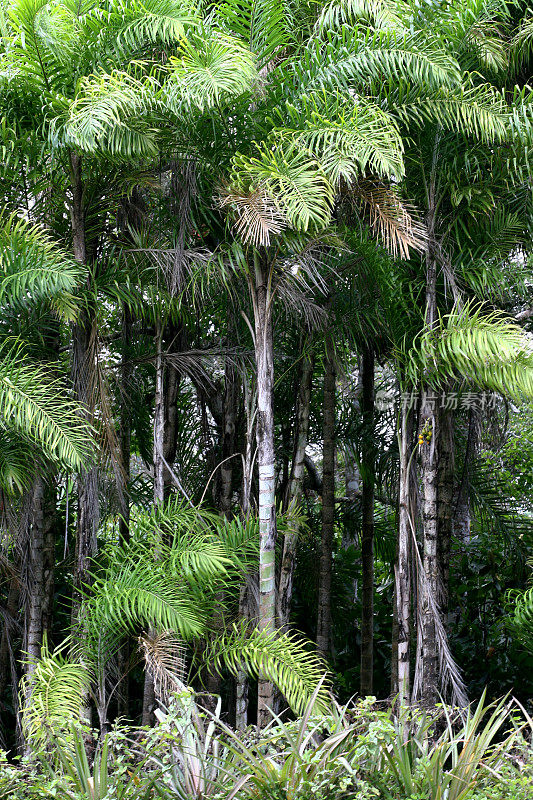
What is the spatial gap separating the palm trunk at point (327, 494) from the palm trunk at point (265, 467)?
3.42 feet

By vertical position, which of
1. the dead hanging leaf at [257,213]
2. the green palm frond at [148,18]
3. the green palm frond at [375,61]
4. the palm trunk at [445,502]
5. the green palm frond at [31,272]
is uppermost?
the green palm frond at [148,18]

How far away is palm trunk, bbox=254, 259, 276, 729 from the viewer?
441cm

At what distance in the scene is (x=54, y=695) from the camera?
3.92 meters

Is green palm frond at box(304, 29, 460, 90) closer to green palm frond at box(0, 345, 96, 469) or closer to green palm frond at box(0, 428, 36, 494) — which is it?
green palm frond at box(0, 345, 96, 469)

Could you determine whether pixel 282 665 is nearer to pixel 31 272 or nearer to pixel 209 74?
pixel 31 272

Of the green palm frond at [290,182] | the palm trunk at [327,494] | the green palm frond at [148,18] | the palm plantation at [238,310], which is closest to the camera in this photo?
the palm plantation at [238,310]

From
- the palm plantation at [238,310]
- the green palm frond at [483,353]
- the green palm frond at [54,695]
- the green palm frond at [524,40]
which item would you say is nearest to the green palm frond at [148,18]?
the palm plantation at [238,310]

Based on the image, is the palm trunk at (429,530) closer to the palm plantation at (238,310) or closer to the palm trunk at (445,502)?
the palm plantation at (238,310)

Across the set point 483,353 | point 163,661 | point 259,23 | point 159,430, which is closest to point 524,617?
point 483,353

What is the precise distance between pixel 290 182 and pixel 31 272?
1458 mm

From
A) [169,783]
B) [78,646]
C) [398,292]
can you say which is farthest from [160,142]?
[169,783]

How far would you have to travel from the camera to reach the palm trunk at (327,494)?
579 cm

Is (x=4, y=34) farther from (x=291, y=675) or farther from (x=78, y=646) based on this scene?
(x=291, y=675)

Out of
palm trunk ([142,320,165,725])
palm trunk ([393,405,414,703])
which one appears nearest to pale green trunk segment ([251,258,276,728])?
palm trunk ([142,320,165,725])
